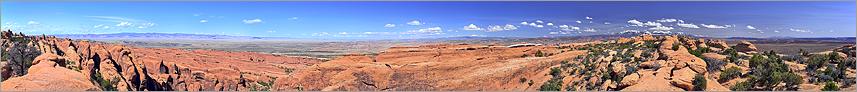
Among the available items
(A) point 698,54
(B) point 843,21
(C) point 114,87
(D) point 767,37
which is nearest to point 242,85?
(C) point 114,87

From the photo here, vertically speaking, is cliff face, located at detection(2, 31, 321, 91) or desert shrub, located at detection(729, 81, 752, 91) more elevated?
cliff face, located at detection(2, 31, 321, 91)

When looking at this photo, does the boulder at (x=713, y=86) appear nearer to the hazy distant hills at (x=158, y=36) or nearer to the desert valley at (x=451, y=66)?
the desert valley at (x=451, y=66)

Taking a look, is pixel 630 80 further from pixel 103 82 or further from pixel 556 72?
pixel 103 82

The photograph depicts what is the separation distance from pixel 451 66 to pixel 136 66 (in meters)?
4.04

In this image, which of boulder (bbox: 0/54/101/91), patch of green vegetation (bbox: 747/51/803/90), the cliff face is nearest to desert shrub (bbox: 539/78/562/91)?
patch of green vegetation (bbox: 747/51/803/90)

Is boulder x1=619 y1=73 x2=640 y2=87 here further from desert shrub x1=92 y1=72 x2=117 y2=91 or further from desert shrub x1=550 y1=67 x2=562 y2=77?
desert shrub x1=92 y1=72 x2=117 y2=91

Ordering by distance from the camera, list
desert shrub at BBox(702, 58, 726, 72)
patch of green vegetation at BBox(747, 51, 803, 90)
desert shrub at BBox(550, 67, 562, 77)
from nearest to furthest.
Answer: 1. patch of green vegetation at BBox(747, 51, 803, 90)
2. desert shrub at BBox(702, 58, 726, 72)
3. desert shrub at BBox(550, 67, 562, 77)

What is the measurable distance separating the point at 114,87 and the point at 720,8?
670 centimetres

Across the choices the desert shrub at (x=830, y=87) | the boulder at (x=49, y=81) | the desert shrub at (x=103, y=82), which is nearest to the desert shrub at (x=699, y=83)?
the desert shrub at (x=830, y=87)

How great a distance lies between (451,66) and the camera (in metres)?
11.4

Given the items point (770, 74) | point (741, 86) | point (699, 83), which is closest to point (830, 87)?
point (770, 74)

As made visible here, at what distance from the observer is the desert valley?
924 centimetres

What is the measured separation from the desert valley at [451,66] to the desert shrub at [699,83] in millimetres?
12

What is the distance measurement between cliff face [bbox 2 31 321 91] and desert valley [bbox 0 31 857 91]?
2cm
